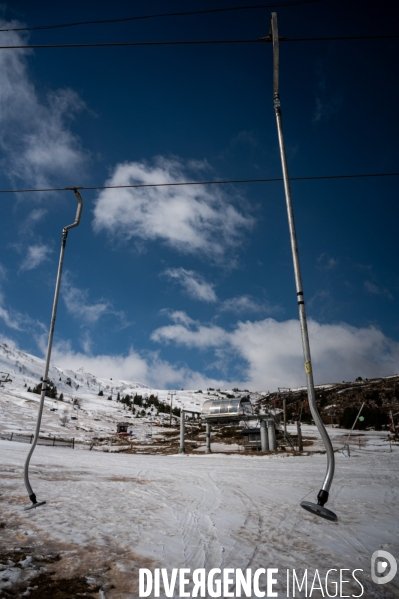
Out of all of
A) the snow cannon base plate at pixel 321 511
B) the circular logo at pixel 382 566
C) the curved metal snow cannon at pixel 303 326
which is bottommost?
the circular logo at pixel 382 566

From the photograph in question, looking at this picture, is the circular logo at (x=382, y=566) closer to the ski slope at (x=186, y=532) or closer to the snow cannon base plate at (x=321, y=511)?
the ski slope at (x=186, y=532)

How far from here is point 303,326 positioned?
4.89 meters

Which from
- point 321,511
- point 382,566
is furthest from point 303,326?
point 382,566

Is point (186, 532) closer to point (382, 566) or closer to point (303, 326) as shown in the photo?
point (382, 566)

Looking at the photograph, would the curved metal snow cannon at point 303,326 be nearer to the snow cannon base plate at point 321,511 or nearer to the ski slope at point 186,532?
the snow cannon base plate at point 321,511

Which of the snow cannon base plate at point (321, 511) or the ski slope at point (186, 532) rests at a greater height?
the snow cannon base plate at point (321, 511)

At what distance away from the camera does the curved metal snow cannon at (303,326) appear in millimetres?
4367

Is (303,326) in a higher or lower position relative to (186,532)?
higher

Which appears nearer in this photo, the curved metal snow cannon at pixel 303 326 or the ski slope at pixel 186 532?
the ski slope at pixel 186 532

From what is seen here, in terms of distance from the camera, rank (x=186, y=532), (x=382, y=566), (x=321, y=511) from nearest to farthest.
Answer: (x=382, y=566)
(x=321, y=511)
(x=186, y=532)

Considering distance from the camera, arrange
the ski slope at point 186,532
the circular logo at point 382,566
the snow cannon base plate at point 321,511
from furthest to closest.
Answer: the snow cannon base plate at point 321,511 < the ski slope at point 186,532 < the circular logo at point 382,566

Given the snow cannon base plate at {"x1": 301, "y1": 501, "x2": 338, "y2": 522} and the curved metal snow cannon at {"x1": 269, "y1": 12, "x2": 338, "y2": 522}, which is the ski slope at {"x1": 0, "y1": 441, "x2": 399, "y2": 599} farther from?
the curved metal snow cannon at {"x1": 269, "y1": 12, "x2": 338, "y2": 522}

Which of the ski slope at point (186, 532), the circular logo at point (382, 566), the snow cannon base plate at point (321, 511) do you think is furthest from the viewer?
the snow cannon base plate at point (321, 511)

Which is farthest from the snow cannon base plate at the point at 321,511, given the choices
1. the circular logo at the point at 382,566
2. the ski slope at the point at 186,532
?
the circular logo at the point at 382,566
